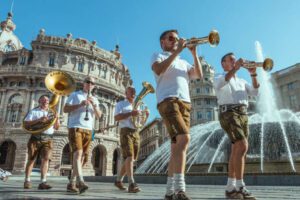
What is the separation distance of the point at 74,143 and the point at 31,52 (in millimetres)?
36240

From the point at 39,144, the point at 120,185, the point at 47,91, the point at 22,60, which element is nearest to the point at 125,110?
the point at 120,185

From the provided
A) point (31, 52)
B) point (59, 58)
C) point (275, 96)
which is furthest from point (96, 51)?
point (275, 96)

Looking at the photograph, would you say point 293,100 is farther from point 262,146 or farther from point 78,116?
point 78,116

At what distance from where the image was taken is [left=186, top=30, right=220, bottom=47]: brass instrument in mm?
3262

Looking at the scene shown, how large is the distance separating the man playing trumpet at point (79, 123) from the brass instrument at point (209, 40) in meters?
2.32

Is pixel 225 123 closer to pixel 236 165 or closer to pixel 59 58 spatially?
pixel 236 165

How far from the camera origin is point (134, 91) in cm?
562

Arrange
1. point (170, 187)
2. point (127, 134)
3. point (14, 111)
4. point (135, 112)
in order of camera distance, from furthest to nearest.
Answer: point (14, 111), point (127, 134), point (135, 112), point (170, 187)

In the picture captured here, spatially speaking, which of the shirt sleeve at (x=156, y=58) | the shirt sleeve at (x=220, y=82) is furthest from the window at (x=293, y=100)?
the shirt sleeve at (x=156, y=58)

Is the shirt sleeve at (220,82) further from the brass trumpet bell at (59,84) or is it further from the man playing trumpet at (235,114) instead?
the brass trumpet bell at (59,84)

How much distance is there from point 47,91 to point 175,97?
34009 mm

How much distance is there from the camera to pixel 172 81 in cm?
311

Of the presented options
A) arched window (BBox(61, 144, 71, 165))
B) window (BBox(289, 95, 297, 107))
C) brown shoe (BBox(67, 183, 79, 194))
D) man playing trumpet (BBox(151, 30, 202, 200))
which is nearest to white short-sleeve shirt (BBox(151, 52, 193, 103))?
man playing trumpet (BBox(151, 30, 202, 200))

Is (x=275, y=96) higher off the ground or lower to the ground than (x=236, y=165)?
higher
